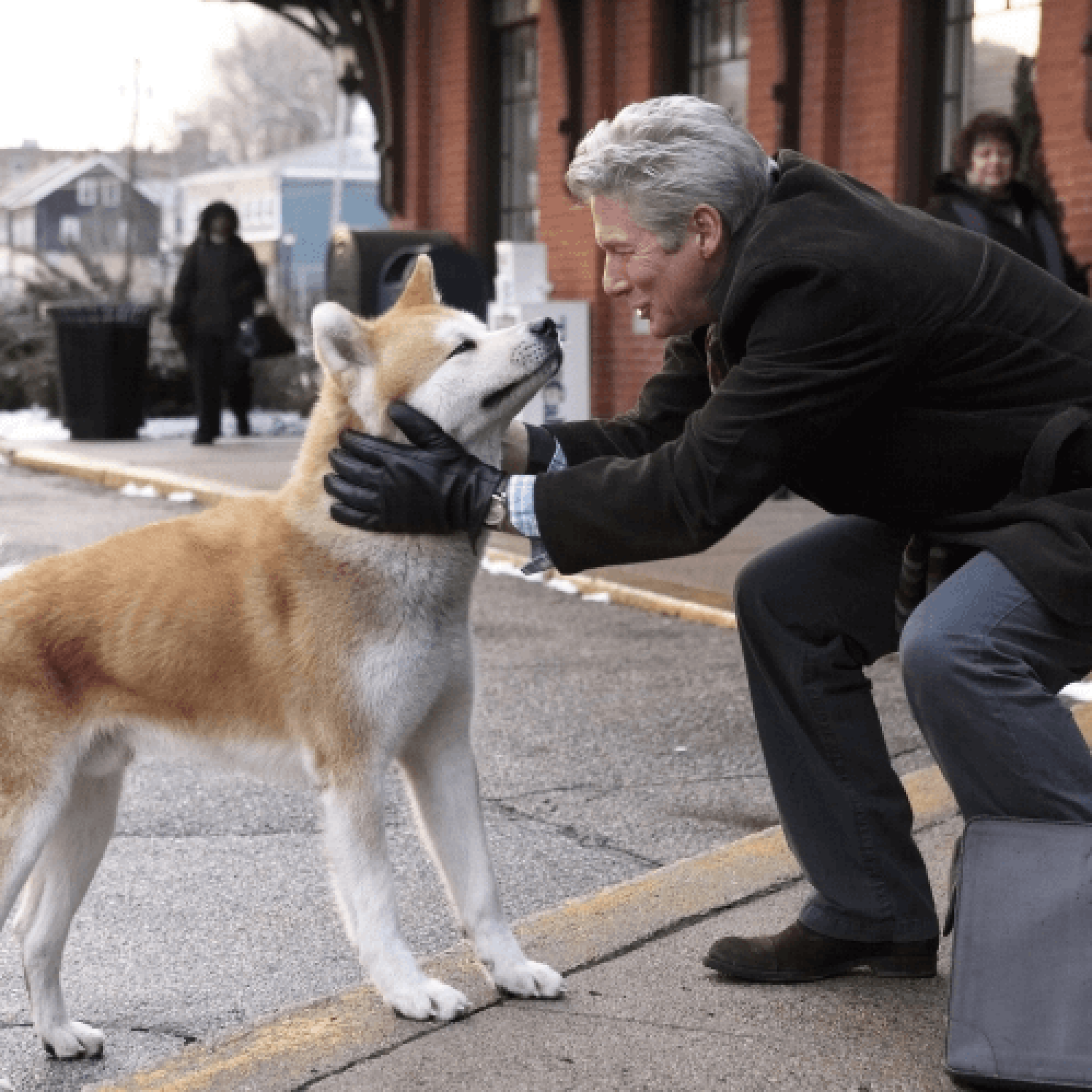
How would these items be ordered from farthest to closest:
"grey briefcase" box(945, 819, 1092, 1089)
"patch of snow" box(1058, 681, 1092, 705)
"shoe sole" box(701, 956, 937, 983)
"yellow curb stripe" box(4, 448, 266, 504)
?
"yellow curb stripe" box(4, 448, 266, 504) → "patch of snow" box(1058, 681, 1092, 705) → "shoe sole" box(701, 956, 937, 983) → "grey briefcase" box(945, 819, 1092, 1089)

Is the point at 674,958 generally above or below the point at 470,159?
below

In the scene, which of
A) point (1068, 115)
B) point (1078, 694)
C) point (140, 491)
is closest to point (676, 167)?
point (1078, 694)

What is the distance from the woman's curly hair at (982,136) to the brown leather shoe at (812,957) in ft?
17.1

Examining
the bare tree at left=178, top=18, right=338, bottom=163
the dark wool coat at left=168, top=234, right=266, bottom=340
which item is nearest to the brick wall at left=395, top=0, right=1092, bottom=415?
the dark wool coat at left=168, top=234, right=266, bottom=340

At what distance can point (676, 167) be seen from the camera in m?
3.21

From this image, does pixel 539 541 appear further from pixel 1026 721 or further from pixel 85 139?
pixel 85 139

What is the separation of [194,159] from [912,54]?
235 feet

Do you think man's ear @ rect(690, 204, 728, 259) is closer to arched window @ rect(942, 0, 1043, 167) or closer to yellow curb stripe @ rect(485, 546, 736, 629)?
yellow curb stripe @ rect(485, 546, 736, 629)

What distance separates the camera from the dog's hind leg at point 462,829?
3.49 metres

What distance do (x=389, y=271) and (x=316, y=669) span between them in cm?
1072

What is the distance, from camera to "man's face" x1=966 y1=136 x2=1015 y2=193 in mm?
7887

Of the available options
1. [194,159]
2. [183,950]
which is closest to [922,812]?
[183,950]

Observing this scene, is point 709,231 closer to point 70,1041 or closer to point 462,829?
point 462,829

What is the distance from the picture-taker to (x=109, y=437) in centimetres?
1655
